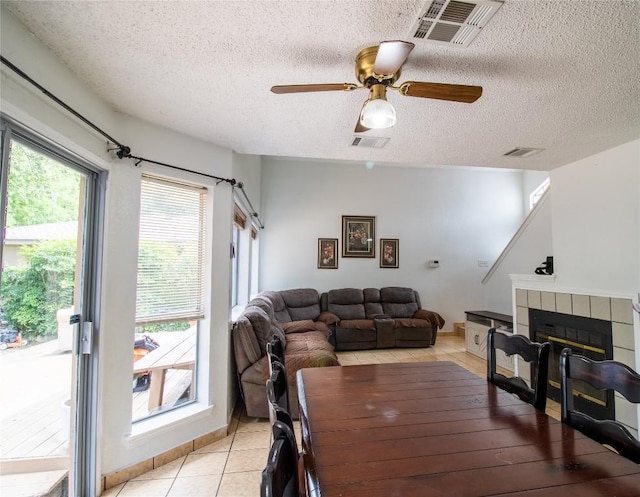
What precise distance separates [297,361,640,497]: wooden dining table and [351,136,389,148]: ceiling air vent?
6.12ft

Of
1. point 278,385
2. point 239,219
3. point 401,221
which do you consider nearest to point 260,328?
point 239,219

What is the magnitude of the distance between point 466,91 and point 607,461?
1510 millimetres

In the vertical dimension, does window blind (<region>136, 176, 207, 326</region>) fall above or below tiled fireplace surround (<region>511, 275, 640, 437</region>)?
above

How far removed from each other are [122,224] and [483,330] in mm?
4969

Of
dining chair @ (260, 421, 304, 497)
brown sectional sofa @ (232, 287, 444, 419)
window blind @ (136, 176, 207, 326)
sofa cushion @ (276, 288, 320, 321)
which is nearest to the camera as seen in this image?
dining chair @ (260, 421, 304, 497)

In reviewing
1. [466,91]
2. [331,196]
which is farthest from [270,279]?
[466,91]

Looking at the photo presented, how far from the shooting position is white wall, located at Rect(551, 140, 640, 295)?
8.46 feet

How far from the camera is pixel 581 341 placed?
2.98 meters

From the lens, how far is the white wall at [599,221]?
258cm

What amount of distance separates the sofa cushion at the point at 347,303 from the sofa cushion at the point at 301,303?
280mm

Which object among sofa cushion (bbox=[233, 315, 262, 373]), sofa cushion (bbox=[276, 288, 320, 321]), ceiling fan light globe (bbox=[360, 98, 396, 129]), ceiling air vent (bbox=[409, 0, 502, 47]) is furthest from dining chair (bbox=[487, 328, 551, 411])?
sofa cushion (bbox=[276, 288, 320, 321])

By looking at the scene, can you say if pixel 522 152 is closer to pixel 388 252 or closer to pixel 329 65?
pixel 329 65

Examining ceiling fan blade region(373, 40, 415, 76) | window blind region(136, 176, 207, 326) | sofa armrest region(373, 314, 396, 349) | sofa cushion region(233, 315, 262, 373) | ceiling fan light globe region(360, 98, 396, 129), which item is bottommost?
sofa armrest region(373, 314, 396, 349)

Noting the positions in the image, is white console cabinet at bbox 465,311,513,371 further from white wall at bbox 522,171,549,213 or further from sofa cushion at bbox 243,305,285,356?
sofa cushion at bbox 243,305,285,356
